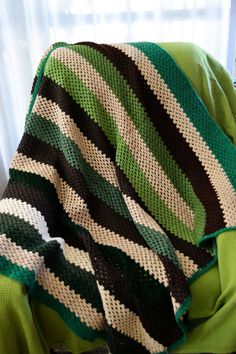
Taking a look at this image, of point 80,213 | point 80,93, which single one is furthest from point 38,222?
point 80,93

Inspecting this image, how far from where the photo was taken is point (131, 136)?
112 cm

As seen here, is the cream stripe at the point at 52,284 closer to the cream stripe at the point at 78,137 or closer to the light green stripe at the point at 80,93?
the cream stripe at the point at 78,137

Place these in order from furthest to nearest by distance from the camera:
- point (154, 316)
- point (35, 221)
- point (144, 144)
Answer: point (144, 144)
point (35, 221)
point (154, 316)

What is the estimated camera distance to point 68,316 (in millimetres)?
878

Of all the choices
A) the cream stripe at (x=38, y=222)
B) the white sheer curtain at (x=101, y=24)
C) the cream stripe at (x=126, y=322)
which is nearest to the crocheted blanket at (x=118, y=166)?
the cream stripe at (x=38, y=222)

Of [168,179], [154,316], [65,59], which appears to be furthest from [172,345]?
[65,59]

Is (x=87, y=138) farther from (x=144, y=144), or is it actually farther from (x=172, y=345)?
(x=172, y=345)

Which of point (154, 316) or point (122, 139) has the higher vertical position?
point (122, 139)

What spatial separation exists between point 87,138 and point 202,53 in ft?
1.74

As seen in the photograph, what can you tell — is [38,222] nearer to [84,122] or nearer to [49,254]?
[49,254]

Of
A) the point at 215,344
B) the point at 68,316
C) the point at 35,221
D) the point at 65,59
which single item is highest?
the point at 65,59

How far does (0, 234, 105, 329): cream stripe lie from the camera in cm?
88

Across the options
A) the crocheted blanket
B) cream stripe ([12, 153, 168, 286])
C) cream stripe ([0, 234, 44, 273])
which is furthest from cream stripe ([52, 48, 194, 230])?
cream stripe ([0, 234, 44, 273])

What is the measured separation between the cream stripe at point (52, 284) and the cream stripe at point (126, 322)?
40 mm
